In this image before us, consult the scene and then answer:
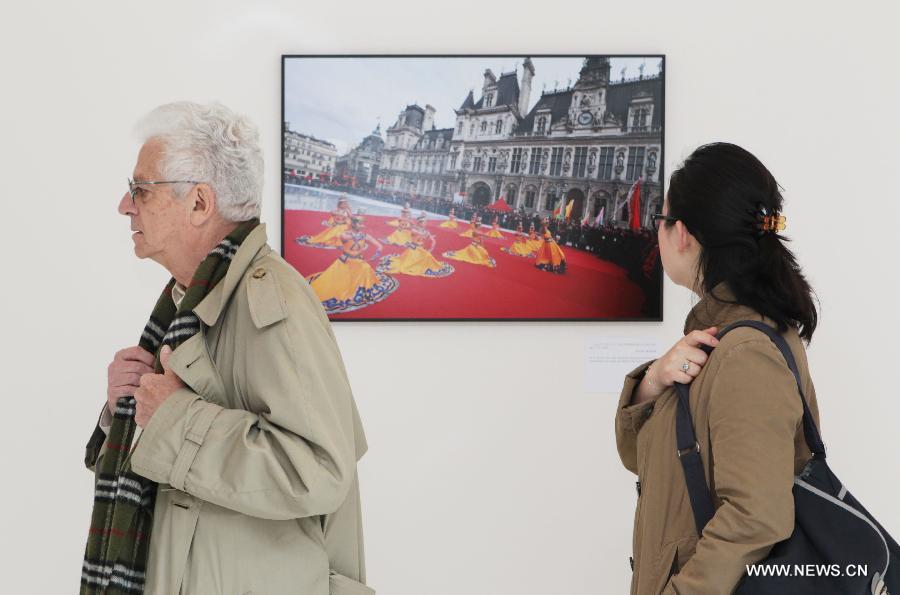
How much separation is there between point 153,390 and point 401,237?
4.90 ft

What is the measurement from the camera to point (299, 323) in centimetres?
141

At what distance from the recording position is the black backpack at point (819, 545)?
1.32m

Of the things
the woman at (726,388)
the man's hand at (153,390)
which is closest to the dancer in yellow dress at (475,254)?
the woman at (726,388)

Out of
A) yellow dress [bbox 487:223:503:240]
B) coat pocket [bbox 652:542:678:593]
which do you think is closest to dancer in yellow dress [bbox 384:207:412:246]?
yellow dress [bbox 487:223:503:240]

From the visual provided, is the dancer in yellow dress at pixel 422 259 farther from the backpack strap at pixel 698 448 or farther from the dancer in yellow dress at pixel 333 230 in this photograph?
the backpack strap at pixel 698 448

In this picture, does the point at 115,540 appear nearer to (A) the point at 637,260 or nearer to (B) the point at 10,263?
(B) the point at 10,263

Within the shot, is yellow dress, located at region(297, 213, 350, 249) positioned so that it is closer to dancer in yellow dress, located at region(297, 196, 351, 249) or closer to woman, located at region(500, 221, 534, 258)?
dancer in yellow dress, located at region(297, 196, 351, 249)

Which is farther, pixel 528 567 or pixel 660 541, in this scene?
pixel 528 567

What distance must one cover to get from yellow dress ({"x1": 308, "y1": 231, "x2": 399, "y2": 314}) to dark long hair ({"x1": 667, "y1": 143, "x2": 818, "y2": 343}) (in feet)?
4.79

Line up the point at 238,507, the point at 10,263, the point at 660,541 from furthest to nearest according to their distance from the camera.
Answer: the point at 10,263, the point at 660,541, the point at 238,507

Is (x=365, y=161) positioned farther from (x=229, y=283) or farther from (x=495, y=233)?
(x=229, y=283)

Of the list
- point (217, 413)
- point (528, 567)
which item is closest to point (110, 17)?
point (217, 413)

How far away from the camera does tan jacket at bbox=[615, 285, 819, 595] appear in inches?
52.2

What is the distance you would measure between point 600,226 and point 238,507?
5.95ft
